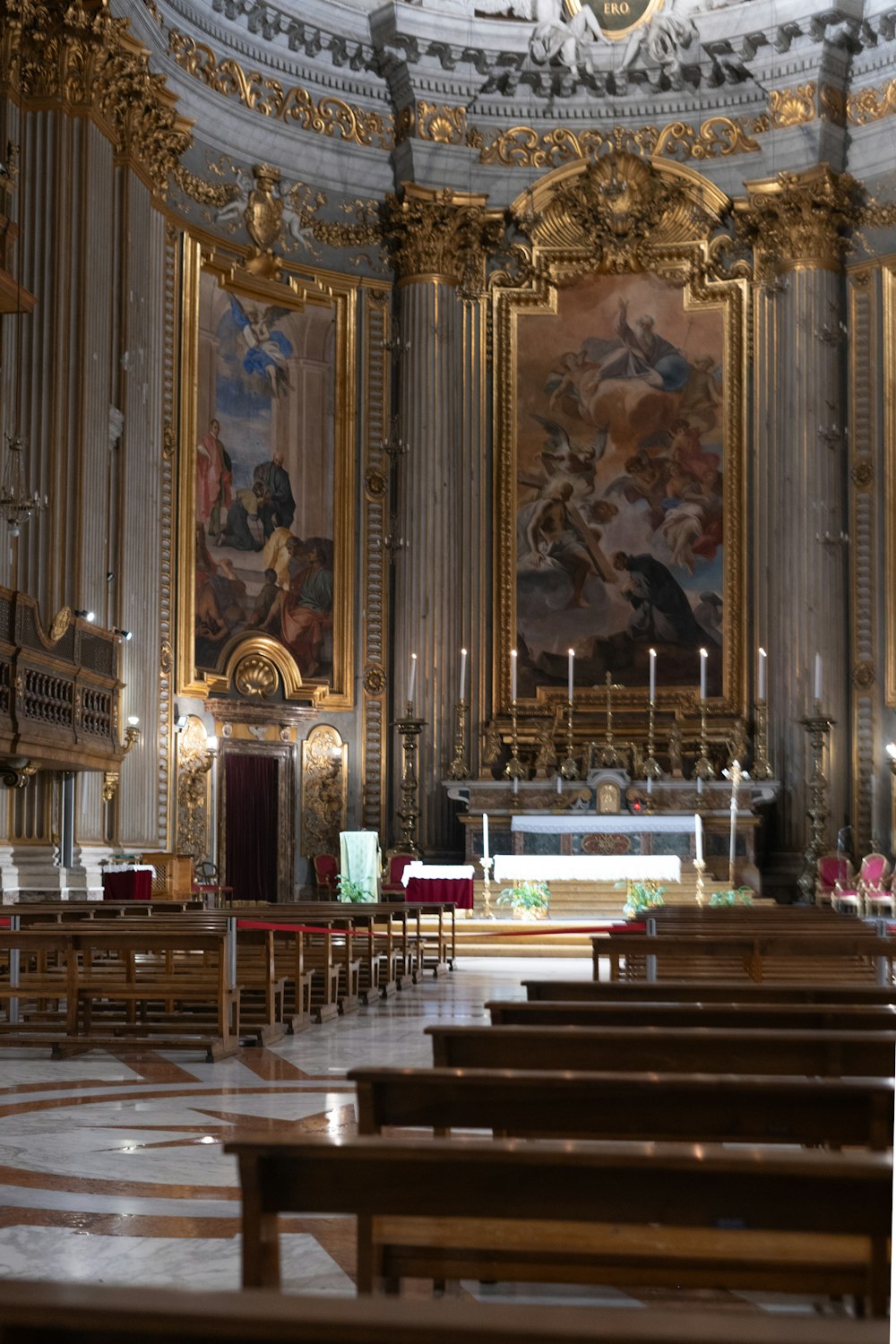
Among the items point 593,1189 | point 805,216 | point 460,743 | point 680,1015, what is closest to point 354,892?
point 460,743

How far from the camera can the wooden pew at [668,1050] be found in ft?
14.3

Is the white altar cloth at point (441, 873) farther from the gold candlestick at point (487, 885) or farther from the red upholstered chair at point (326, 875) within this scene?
the red upholstered chair at point (326, 875)

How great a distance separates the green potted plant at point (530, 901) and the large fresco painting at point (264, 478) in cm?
558

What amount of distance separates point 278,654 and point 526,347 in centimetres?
642

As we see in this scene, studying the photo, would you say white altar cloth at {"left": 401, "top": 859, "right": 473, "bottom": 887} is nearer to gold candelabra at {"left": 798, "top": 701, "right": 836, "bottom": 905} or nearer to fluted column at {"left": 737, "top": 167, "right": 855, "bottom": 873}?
gold candelabra at {"left": 798, "top": 701, "right": 836, "bottom": 905}

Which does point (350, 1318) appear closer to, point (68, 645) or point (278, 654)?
point (68, 645)

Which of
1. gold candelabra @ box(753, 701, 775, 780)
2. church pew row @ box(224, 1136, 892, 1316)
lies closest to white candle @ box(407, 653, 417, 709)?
gold candelabra @ box(753, 701, 775, 780)

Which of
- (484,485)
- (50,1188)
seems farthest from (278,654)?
(50,1188)

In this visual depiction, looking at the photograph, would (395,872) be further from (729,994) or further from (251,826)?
(729,994)

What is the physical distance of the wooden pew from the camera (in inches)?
172

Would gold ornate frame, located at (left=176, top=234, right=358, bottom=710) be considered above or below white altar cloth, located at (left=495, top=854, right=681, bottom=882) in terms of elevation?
above

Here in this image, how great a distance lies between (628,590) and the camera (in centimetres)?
2602

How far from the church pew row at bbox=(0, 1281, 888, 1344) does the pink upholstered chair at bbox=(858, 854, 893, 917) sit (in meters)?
19.1

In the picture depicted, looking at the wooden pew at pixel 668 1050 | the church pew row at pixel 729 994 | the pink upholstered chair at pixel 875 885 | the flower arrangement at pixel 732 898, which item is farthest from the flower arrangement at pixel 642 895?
the wooden pew at pixel 668 1050
